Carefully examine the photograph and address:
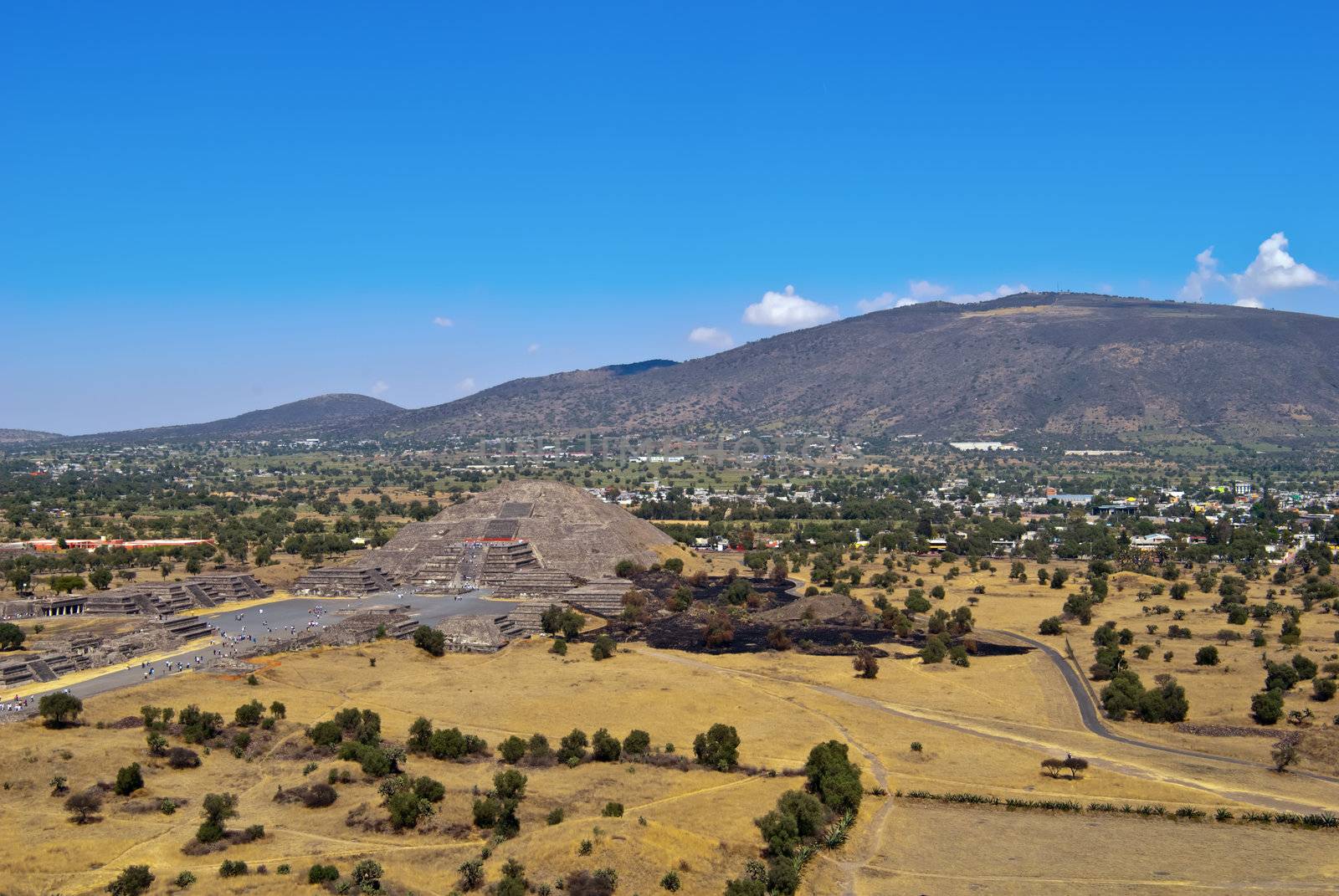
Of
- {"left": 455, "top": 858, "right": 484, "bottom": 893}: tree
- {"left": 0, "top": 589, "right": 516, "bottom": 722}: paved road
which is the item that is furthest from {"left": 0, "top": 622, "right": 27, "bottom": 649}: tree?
{"left": 455, "top": 858, "right": 484, "bottom": 893}: tree

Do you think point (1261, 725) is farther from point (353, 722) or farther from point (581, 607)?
point (581, 607)

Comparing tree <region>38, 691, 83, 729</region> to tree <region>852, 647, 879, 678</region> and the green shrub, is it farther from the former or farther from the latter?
tree <region>852, 647, 879, 678</region>

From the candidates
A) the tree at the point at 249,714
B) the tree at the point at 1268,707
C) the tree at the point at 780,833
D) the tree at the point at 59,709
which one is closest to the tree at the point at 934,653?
the tree at the point at 1268,707

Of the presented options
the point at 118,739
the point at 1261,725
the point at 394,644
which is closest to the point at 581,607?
the point at 394,644

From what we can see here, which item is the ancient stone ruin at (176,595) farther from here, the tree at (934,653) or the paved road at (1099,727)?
the paved road at (1099,727)

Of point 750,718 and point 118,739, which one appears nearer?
point 118,739

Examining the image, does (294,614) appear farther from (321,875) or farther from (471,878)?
(471,878)
